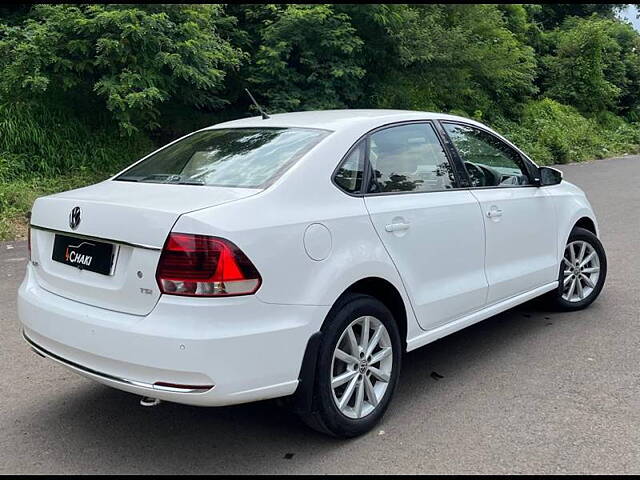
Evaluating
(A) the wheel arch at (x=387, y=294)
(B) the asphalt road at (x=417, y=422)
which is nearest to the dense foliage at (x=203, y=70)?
(B) the asphalt road at (x=417, y=422)

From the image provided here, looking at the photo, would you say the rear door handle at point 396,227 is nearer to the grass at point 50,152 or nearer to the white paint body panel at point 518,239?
the white paint body panel at point 518,239

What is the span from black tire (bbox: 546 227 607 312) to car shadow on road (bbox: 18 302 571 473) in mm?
1356

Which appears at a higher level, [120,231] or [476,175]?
[476,175]

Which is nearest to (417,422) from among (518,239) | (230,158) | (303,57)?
(518,239)

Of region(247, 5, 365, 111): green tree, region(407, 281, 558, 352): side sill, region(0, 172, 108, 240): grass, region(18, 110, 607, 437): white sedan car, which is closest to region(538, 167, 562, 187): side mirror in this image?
region(18, 110, 607, 437): white sedan car

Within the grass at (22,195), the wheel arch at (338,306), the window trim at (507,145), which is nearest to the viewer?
the wheel arch at (338,306)

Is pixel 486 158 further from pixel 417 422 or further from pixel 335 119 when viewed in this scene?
pixel 417 422

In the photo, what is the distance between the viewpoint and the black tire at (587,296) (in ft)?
16.7

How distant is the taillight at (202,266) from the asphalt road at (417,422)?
2.96 ft

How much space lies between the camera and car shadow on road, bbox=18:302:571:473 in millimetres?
3055

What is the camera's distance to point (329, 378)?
3.02m

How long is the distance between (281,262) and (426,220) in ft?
3.72

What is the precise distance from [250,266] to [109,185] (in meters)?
1.24

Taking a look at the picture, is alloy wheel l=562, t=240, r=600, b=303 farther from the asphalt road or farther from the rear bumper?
the rear bumper
